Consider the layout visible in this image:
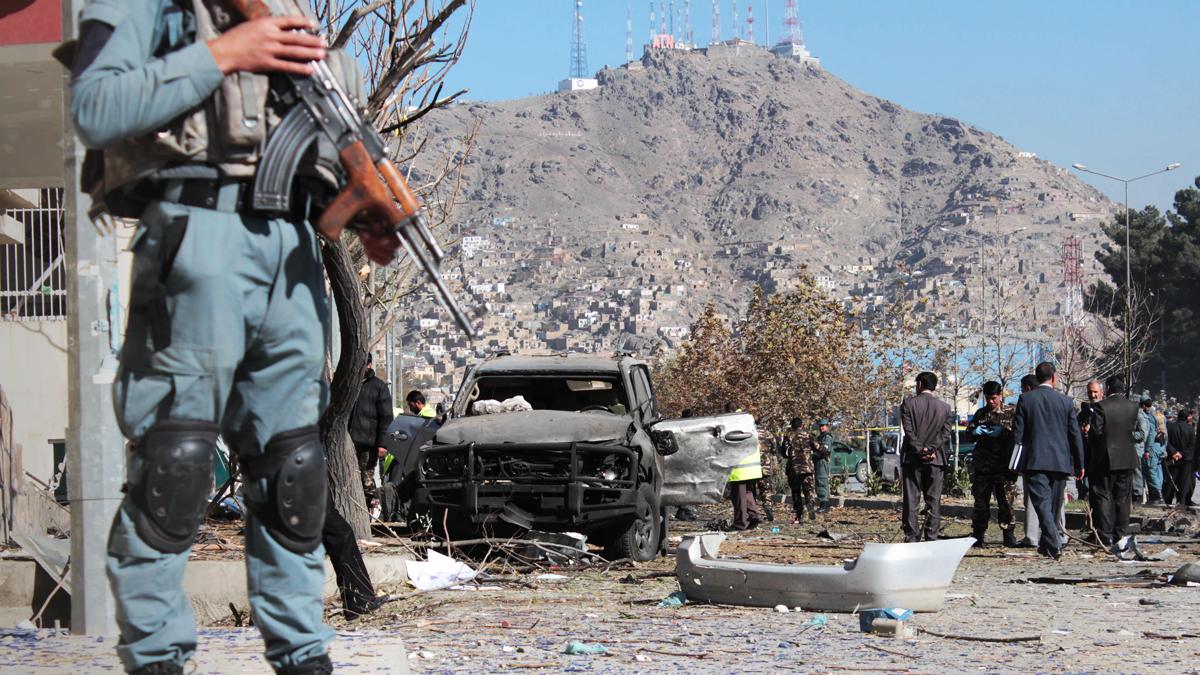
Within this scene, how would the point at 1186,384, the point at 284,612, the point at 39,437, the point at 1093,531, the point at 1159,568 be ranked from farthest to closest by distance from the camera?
the point at 1186,384 → the point at 39,437 → the point at 1093,531 → the point at 1159,568 → the point at 284,612

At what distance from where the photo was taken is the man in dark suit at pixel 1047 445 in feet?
48.7

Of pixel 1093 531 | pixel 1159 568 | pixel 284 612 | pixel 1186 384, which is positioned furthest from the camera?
pixel 1186 384

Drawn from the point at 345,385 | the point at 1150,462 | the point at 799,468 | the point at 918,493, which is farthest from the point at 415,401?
the point at 1150,462

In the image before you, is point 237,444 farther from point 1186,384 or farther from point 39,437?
point 1186,384

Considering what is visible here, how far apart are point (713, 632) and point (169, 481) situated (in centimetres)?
491

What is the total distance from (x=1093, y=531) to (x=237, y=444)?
1329 centimetres

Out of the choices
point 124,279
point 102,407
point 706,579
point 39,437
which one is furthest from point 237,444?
point 39,437

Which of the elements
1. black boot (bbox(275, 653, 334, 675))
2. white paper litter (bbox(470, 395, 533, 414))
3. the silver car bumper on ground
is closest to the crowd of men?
white paper litter (bbox(470, 395, 533, 414))

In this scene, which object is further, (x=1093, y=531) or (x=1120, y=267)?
(x=1120, y=267)

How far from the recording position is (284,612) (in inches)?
147

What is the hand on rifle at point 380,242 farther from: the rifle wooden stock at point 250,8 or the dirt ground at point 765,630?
the dirt ground at point 765,630

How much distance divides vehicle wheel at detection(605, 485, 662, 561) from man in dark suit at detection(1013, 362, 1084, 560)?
3602 millimetres

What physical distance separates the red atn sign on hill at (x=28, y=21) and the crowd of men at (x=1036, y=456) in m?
8.63

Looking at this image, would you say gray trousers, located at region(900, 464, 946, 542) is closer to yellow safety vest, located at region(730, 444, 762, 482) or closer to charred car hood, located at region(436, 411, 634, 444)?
yellow safety vest, located at region(730, 444, 762, 482)
